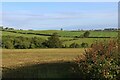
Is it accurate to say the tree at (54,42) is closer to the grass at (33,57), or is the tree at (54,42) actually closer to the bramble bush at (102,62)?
the grass at (33,57)

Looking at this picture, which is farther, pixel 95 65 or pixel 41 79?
pixel 41 79

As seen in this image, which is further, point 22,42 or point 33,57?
point 22,42

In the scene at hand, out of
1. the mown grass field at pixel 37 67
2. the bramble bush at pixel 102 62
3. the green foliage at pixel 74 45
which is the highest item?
the bramble bush at pixel 102 62

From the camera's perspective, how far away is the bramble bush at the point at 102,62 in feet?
44.1

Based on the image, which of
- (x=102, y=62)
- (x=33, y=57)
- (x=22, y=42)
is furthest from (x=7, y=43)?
(x=102, y=62)

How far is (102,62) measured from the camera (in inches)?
538

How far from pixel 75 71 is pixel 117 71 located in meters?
6.24

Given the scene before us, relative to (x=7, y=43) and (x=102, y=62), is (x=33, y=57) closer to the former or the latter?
(x=7, y=43)

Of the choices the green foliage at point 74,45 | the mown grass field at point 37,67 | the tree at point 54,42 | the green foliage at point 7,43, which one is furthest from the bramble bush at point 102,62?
the green foliage at point 74,45

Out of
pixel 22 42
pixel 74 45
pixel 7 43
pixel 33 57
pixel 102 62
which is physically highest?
pixel 102 62

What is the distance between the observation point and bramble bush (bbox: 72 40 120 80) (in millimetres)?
13453

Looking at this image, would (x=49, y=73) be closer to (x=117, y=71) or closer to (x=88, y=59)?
(x=88, y=59)

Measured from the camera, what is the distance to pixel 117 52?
46.5 feet

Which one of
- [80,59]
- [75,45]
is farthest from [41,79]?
[75,45]
